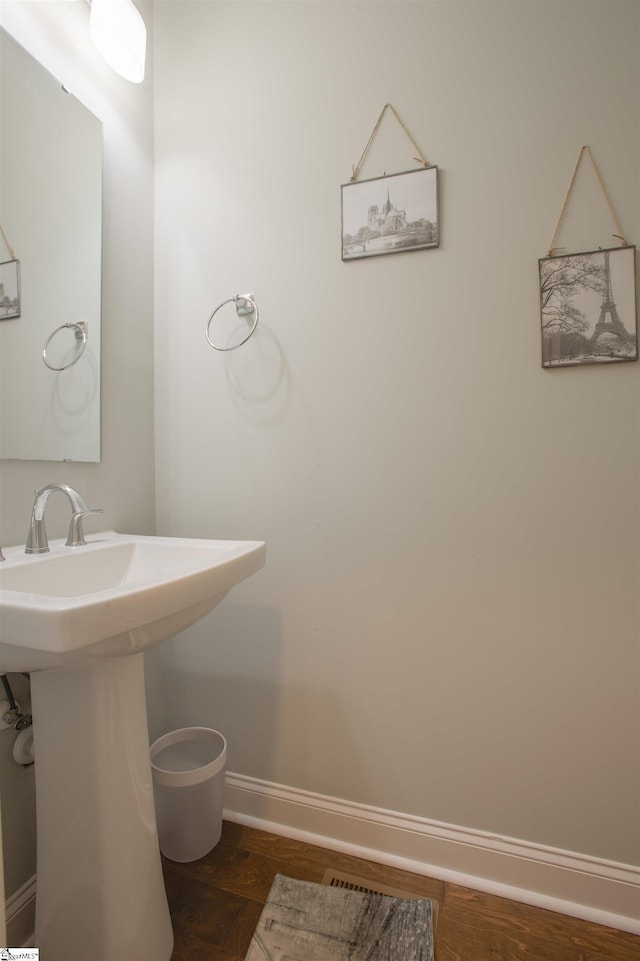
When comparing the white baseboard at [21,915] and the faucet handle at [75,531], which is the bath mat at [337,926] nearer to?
the white baseboard at [21,915]

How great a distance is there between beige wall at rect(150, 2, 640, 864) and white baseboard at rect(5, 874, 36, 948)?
49 centimetres

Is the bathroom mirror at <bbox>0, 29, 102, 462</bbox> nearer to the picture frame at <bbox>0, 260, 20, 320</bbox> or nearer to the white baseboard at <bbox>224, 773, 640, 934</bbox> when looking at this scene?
the picture frame at <bbox>0, 260, 20, 320</bbox>

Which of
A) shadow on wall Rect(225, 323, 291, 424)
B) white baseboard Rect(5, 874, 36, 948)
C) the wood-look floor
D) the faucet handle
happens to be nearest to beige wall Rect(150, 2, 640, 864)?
shadow on wall Rect(225, 323, 291, 424)

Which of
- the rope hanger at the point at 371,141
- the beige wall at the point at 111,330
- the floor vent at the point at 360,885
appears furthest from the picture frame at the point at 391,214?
the floor vent at the point at 360,885

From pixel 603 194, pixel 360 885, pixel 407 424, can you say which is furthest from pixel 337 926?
pixel 603 194

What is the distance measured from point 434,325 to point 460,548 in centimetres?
58

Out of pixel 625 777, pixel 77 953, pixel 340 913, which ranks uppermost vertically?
pixel 625 777

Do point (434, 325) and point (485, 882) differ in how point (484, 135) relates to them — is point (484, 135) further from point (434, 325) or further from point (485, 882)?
point (485, 882)

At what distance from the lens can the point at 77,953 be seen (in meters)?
Answer: 0.84

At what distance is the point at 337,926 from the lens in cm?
100

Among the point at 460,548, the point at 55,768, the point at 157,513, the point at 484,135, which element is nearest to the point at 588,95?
the point at 484,135

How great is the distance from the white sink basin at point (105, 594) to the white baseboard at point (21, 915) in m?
0.67

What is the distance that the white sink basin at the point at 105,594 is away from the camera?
1.83 ft

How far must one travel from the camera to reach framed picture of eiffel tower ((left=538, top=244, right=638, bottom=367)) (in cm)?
100
